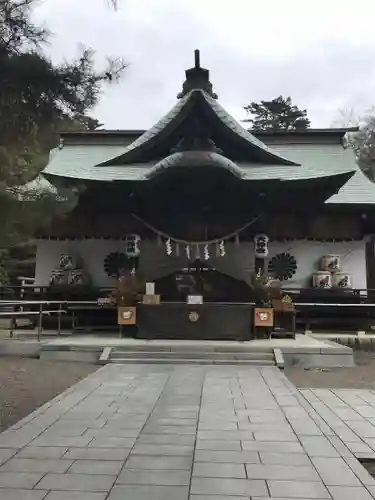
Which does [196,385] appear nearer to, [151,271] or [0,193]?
[0,193]

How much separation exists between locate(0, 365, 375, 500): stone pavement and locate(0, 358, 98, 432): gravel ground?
0.29m

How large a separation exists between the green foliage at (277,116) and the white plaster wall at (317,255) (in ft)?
83.1

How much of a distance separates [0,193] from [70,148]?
17035mm

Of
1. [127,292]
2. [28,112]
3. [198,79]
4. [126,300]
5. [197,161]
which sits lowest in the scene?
[126,300]

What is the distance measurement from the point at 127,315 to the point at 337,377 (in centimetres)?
483

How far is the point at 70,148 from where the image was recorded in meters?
19.7

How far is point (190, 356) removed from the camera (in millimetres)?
9930

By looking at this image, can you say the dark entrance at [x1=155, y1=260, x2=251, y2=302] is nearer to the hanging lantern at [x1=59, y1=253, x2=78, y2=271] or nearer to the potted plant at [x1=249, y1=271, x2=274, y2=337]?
the potted plant at [x1=249, y1=271, x2=274, y2=337]

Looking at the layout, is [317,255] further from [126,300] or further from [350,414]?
[350,414]

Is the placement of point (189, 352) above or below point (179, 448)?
above

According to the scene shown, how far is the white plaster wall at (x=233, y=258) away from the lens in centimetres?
1564

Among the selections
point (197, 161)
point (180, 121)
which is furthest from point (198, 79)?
point (197, 161)

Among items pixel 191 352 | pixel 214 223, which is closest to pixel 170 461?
pixel 191 352

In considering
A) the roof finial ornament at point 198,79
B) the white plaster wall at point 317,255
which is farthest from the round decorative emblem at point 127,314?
the roof finial ornament at point 198,79
